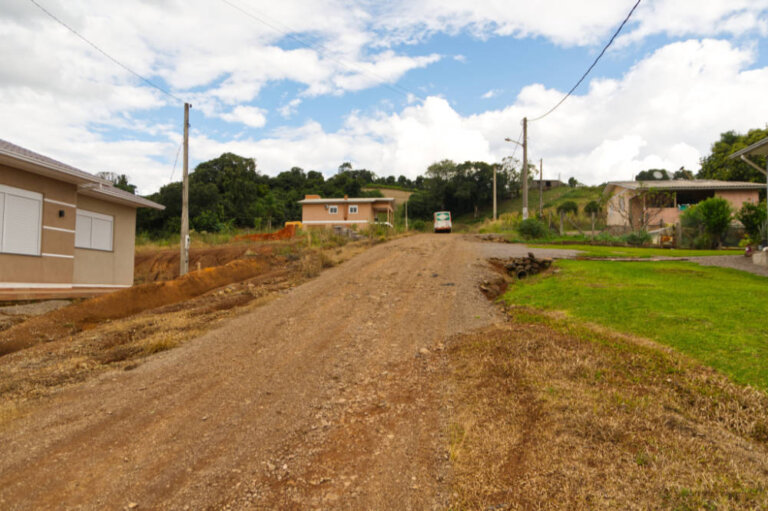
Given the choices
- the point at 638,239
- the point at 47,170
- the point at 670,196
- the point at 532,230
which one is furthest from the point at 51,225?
the point at 670,196

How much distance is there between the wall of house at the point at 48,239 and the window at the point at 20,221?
0.13 meters

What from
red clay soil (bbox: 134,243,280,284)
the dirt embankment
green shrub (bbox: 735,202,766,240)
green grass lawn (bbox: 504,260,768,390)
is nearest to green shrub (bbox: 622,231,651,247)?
green shrub (bbox: 735,202,766,240)

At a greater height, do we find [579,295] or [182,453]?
[579,295]

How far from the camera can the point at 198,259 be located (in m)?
24.4

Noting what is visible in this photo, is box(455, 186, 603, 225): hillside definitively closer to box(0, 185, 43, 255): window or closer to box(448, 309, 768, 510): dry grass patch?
box(0, 185, 43, 255): window

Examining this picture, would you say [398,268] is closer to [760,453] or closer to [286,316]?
[286,316]

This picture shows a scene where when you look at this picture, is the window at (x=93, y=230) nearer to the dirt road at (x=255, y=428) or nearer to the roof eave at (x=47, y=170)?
the roof eave at (x=47, y=170)

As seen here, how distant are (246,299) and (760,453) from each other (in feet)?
32.2

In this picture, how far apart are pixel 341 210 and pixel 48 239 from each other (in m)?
28.2

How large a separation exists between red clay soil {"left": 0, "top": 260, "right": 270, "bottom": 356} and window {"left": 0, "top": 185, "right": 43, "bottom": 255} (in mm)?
2951

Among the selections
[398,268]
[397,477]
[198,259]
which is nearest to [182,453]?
[397,477]

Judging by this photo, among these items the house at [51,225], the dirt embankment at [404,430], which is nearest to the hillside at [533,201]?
the house at [51,225]

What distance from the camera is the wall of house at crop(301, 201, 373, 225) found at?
39.6 m

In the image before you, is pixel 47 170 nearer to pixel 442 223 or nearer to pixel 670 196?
pixel 442 223
